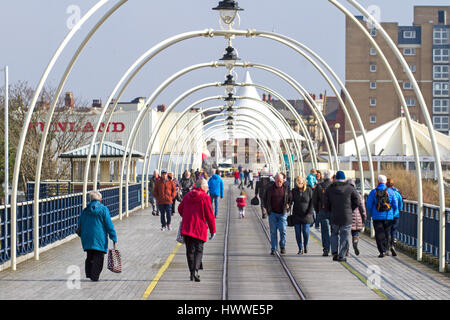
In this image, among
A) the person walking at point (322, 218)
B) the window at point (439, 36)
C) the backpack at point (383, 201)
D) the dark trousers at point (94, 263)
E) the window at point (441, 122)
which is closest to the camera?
the dark trousers at point (94, 263)

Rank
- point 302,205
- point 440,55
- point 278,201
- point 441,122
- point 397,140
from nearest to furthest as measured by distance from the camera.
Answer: point 278,201 → point 302,205 → point 397,140 → point 440,55 → point 441,122

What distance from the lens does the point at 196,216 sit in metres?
13.0

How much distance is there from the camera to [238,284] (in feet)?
42.0

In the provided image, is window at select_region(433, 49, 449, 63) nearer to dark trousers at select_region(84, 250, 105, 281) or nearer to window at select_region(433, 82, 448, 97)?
window at select_region(433, 82, 448, 97)

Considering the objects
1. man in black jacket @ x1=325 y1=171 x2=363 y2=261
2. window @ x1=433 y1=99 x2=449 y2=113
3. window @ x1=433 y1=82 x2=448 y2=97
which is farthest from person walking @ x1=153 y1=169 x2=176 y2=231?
window @ x1=433 y1=99 x2=449 y2=113

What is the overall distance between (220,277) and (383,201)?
4613 millimetres

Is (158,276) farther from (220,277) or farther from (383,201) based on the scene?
(383,201)

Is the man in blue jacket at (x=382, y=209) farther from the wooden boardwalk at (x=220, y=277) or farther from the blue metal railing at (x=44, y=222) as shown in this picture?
the blue metal railing at (x=44, y=222)

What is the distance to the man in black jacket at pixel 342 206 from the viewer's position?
51.2 ft

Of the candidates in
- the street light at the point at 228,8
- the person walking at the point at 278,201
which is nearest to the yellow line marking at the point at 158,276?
the person walking at the point at 278,201

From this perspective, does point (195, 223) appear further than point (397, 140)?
No

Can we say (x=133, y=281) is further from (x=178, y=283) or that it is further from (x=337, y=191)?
(x=337, y=191)

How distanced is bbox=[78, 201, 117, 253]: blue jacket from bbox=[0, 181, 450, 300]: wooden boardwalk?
0.59 m

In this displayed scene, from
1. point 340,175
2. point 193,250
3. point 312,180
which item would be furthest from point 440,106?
point 193,250
